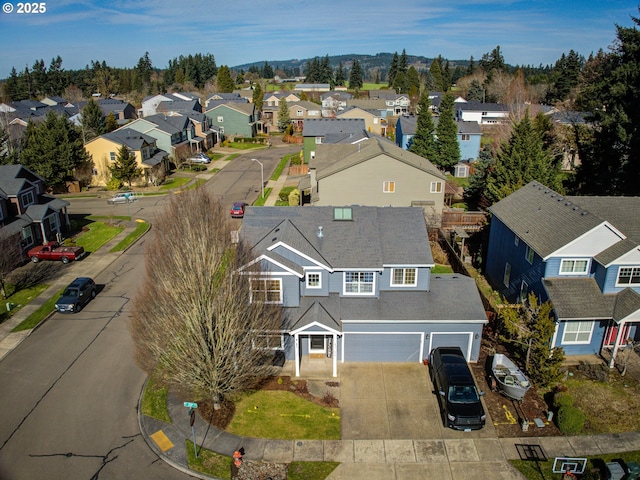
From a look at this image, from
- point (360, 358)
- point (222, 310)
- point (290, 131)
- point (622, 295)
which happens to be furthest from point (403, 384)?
point (290, 131)

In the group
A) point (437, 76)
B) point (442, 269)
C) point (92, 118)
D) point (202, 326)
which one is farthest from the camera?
point (437, 76)

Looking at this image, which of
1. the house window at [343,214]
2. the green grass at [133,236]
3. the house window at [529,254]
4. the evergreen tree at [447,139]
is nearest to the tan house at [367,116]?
the evergreen tree at [447,139]

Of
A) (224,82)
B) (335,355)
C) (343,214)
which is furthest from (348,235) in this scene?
(224,82)

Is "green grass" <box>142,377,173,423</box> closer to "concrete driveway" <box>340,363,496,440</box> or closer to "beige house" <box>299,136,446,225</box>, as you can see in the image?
"concrete driveway" <box>340,363,496,440</box>

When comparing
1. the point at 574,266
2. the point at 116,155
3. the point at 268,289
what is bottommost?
the point at 268,289

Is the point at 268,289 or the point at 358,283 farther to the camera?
the point at 358,283

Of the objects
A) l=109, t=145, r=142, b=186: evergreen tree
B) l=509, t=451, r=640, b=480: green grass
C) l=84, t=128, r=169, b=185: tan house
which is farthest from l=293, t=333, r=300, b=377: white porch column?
l=84, t=128, r=169, b=185: tan house

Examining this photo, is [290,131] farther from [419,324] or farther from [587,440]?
[587,440]

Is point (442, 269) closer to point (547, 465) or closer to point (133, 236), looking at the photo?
point (547, 465)
